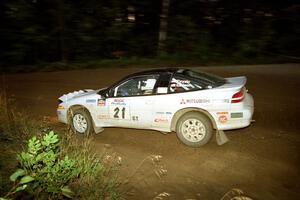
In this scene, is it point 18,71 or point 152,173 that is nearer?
point 152,173

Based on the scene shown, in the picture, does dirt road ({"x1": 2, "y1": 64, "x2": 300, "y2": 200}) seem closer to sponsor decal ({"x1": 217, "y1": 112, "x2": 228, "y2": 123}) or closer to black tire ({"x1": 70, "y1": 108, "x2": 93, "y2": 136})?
black tire ({"x1": 70, "y1": 108, "x2": 93, "y2": 136})

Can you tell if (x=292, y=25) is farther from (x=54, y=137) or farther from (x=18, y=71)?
(x=54, y=137)

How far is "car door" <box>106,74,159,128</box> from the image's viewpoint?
24.9 ft

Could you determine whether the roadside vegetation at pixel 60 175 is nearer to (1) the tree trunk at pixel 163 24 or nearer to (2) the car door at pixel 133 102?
(2) the car door at pixel 133 102

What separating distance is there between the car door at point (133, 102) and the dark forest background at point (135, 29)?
8826 millimetres

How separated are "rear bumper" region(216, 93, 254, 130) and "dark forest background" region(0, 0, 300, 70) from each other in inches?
383

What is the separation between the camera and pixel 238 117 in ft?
22.9

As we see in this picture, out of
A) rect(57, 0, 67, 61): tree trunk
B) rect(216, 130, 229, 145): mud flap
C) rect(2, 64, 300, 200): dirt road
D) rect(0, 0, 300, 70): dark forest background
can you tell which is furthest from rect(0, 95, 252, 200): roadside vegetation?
rect(57, 0, 67, 61): tree trunk

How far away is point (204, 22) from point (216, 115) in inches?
517

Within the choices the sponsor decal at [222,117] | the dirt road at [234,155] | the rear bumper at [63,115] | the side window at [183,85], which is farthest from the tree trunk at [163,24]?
the sponsor decal at [222,117]

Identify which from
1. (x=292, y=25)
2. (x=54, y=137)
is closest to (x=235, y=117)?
(x=54, y=137)

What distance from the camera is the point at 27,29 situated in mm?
17969

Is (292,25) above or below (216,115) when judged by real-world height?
above

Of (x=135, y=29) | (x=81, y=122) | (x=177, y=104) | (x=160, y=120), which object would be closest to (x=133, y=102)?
(x=160, y=120)
